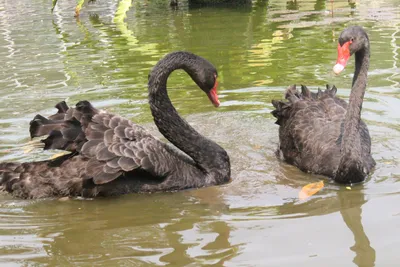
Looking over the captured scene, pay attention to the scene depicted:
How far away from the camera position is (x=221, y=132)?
253 inches

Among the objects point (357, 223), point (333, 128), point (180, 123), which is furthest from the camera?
point (333, 128)

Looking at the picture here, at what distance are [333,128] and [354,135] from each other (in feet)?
1.99

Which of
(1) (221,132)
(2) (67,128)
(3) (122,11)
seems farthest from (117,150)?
(3) (122,11)

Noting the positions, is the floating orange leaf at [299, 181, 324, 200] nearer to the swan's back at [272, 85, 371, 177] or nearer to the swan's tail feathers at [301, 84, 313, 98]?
the swan's back at [272, 85, 371, 177]

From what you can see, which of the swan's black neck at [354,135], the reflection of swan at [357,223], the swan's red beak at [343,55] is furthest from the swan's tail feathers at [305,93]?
the reflection of swan at [357,223]

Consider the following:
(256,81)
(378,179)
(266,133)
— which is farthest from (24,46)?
(378,179)

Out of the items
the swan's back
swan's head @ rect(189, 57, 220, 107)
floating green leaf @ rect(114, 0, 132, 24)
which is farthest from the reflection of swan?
floating green leaf @ rect(114, 0, 132, 24)

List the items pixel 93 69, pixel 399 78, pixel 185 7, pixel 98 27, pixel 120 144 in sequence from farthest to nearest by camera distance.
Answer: pixel 185 7 → pixel 98 27 → pixel 93 69 → pixel 399 78 → pixel 120 144

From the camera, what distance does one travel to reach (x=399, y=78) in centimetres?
770

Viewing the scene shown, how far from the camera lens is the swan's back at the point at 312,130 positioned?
5.38m

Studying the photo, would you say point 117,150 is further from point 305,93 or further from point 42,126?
point 305,93

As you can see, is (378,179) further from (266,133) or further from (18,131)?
(18,131)

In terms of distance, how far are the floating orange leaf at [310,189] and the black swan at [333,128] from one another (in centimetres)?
15

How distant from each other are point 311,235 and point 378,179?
1.27 m
